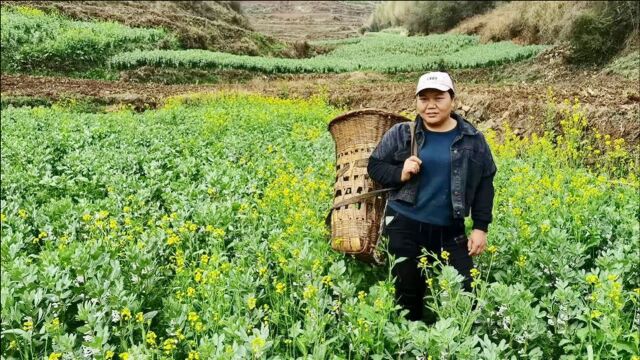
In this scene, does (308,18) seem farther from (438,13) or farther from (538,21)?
(538,21)

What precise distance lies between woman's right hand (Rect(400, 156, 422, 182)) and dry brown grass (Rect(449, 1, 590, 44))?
69.6 feet

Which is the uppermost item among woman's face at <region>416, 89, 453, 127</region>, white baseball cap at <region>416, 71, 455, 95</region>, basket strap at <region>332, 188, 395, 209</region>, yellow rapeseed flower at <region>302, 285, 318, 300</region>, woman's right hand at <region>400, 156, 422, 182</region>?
white baseball cap at <region>416, 71, 455, 95</region>

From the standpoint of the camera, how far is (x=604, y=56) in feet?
60.8

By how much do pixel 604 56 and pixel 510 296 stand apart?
730 inches

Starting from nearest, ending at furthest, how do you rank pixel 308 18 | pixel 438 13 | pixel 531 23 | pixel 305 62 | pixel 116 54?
pixel 116 54 → pixel 305 62 → pixel 531 23 → pixel 438 13 → pixel 308 18

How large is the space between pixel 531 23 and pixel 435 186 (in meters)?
31.8

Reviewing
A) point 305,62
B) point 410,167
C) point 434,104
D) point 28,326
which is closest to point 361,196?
point 410,167

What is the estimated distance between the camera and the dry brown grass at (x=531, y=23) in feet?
91.7

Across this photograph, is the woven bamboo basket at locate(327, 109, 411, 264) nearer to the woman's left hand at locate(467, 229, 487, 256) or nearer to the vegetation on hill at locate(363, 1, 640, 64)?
the woman's left hand at locate(467, 229, 487, 256)

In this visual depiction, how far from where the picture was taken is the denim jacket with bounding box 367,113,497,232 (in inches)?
134

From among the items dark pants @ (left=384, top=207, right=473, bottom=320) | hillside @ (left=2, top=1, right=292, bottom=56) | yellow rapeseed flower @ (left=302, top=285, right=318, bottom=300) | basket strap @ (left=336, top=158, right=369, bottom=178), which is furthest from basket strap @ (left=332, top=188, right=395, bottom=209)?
hillside @ (left=2, top=1, right=292, bottom=56)

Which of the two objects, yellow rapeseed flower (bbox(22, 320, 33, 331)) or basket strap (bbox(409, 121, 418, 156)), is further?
basket strap (bbox(409, 121, 418, 156))

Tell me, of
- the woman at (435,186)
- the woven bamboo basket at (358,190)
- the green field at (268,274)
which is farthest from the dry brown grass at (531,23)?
the woman at (435,186)

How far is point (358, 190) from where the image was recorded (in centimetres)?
379
